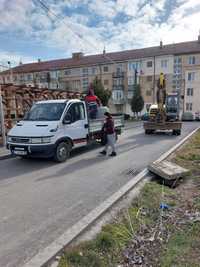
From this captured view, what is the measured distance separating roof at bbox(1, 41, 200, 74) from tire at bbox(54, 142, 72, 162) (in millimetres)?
40919

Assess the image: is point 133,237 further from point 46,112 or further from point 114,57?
Answer: point 114,57

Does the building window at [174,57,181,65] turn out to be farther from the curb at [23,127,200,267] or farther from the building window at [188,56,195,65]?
the curb at [23,127,200,267]

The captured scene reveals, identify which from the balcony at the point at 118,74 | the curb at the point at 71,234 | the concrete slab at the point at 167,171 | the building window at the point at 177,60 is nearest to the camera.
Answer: the curb at the point at 71,234

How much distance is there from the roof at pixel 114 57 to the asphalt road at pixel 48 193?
40542 millimetres

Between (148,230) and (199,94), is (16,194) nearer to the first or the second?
(148,230)

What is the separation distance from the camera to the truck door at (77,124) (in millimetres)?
7785

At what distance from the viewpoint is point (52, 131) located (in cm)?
695

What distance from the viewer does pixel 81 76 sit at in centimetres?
4969

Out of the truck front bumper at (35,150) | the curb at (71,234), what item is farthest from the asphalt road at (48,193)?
the truck front bumper at (35,150)

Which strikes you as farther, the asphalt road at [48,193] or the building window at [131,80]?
the building window at [131,80]

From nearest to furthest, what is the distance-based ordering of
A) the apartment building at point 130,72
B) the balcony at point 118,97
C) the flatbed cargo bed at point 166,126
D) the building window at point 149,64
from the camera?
the flatbed cargo bed at point 166,126 < the apartment building at point 130,72 < the building window at point 149,64 < the balcony at point 118,97

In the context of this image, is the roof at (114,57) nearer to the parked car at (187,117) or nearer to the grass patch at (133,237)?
the parked car at (187,117)

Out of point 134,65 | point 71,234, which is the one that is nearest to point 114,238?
point 71,234

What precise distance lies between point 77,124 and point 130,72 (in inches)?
1595
